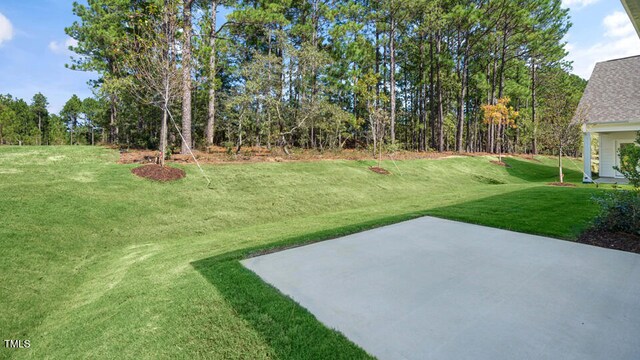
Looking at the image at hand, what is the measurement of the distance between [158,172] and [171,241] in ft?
11.1

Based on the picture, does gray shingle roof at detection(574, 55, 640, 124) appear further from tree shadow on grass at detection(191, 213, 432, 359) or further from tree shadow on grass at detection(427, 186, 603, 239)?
tree shadow on grass at detection(191, 213, 432, 359)

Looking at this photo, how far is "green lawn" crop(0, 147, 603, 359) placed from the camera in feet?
7.84

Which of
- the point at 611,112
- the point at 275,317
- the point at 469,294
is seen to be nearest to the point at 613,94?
the point at 611,112

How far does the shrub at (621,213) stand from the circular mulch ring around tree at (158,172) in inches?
365

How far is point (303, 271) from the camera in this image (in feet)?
11.0

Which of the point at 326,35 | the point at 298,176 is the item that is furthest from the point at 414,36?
the point at 298,176

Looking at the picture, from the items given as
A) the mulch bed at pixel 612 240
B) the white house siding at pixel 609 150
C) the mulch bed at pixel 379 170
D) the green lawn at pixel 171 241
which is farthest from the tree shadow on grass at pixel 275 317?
the white house siding at pixel 609 150

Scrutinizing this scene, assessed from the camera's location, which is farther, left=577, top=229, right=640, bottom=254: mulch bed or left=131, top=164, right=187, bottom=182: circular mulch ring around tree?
left=131, top=164, right=187, bottom=182: circular mulch ring around tree

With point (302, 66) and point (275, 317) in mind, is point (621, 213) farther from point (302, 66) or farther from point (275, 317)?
point (302, 66)

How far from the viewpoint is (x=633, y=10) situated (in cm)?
259

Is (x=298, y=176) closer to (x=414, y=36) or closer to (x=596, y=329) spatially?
(x=596, y=329)

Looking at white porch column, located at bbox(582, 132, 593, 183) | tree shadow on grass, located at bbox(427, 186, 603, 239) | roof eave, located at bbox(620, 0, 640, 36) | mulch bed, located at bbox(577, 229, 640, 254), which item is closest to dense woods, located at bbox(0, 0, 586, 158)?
white porch column, located at bbox(582, 132, 593, 183)

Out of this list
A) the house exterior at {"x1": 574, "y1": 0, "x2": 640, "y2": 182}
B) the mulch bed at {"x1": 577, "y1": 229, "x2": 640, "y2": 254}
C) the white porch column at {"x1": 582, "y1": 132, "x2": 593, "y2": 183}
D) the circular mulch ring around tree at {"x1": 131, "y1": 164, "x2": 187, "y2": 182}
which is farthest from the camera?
the white porch column at {"x1": 582, "y1": 132, "x2": 593, "y2": 183}

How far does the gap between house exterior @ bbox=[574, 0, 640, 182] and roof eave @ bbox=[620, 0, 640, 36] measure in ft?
38.8
